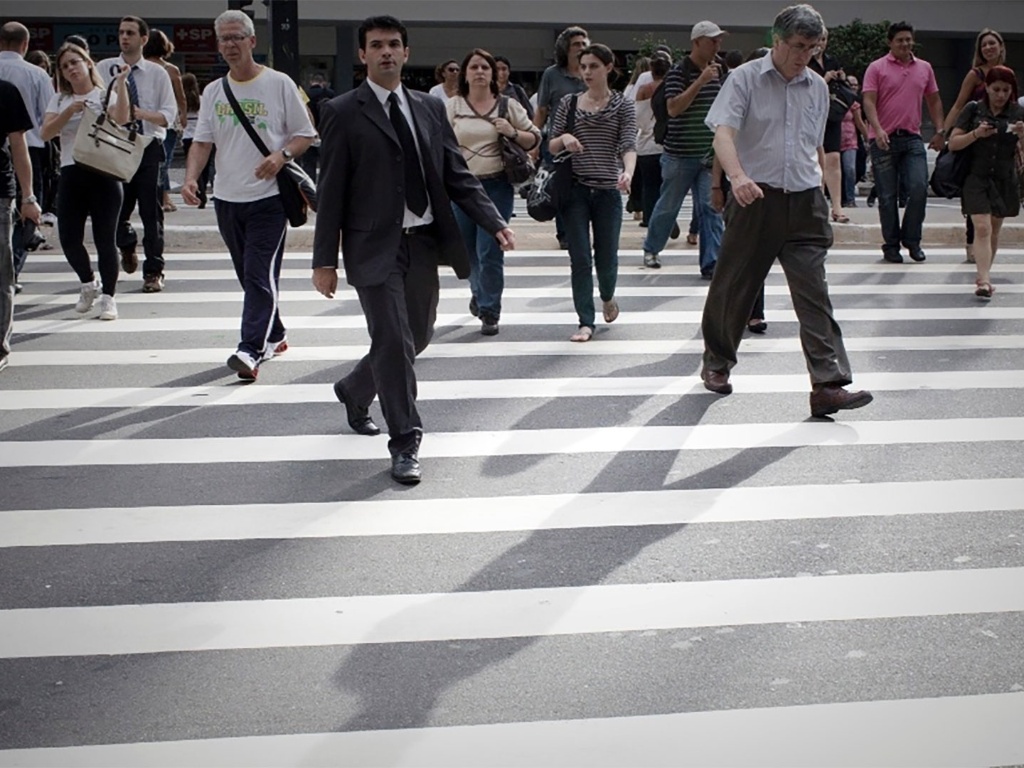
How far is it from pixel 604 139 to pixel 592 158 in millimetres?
161

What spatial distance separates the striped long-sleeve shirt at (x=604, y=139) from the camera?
9.64 meters

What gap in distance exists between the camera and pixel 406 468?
658 centimetres

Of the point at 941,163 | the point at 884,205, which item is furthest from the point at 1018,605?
the point at 884,205

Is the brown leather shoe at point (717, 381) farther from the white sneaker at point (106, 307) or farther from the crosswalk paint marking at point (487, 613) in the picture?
the white sneaker at point (106, 307)

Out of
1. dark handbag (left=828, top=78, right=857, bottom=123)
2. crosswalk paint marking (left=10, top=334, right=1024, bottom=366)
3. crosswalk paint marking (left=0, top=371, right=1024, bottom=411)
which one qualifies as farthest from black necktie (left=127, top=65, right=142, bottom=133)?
dark handbag (left=828, top=78, right=857, bottom=123)

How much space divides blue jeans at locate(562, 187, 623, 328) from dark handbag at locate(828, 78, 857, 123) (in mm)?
6000

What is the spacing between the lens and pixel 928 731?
4082 millimetres

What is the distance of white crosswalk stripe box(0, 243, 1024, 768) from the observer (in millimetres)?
4125

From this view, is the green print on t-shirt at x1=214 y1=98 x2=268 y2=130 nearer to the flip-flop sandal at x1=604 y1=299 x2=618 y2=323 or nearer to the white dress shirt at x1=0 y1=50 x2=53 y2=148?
the flip-flop sandal at x1=604 y1=299 x2=618 y2=323

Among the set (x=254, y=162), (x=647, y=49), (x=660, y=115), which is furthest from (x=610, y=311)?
(x=647, y=49)

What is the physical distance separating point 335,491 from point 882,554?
223 cm

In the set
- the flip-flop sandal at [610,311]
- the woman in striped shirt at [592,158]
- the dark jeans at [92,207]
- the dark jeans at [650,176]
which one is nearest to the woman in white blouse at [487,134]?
the woman in striped shirt at [592,158]

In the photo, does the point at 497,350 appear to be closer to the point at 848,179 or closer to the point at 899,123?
the point at 899,123

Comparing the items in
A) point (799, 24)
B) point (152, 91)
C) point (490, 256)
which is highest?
point (799, 24)
